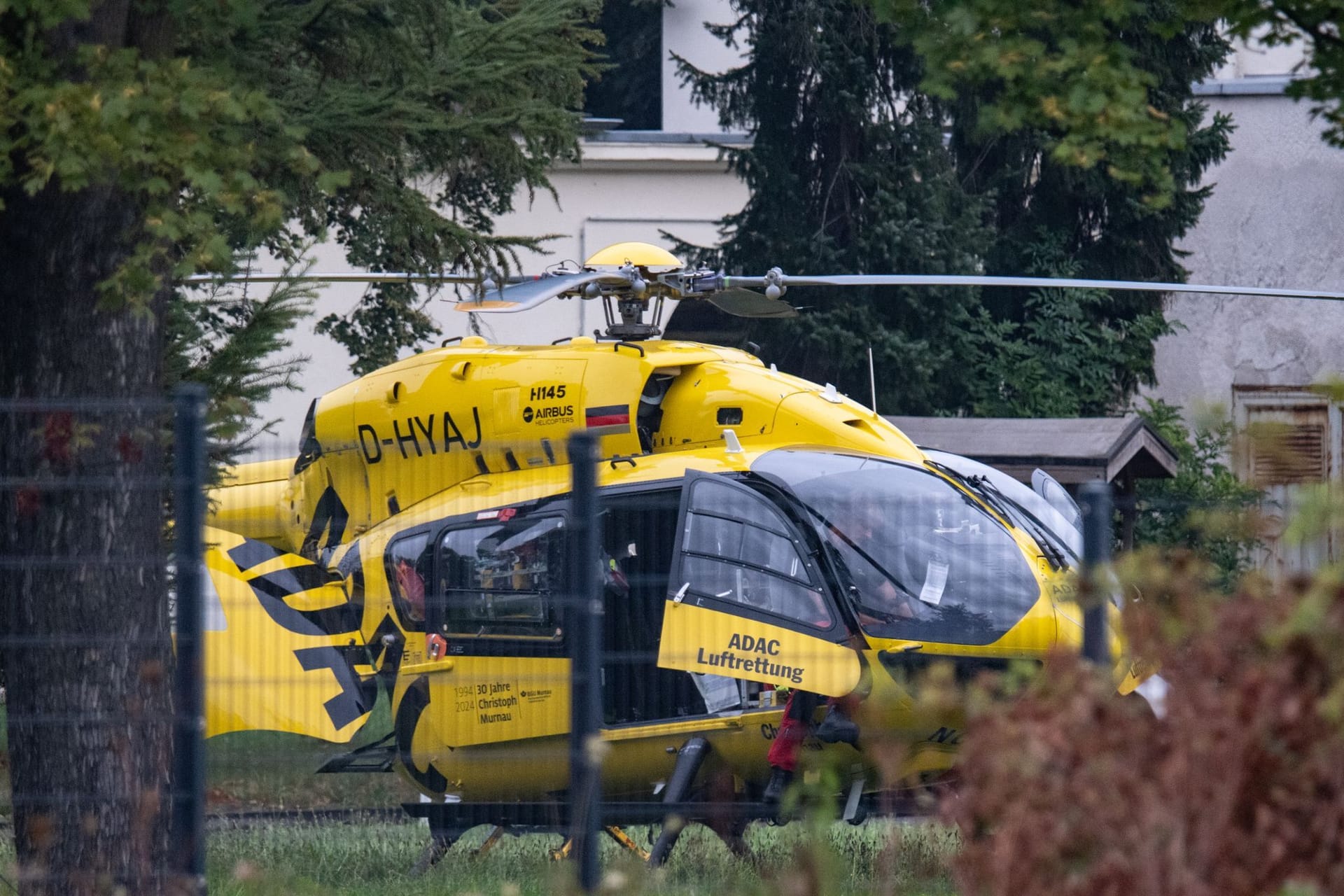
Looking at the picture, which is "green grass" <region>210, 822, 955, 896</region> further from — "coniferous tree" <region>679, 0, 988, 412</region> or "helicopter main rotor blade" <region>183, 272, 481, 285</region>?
"coniferous tree" <region>679, 0, 988, 412</region>

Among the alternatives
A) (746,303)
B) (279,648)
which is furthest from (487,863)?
(746,303)

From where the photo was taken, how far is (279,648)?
19.1ft

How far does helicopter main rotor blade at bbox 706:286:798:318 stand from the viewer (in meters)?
9.80

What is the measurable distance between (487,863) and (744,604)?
1.77 metres

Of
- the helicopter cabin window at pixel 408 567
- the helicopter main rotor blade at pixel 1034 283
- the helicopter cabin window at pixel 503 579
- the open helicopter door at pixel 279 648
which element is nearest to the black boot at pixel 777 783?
the helicopter cabin window at pixel 503 579

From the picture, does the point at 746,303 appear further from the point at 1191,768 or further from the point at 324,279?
the point at 1191,768

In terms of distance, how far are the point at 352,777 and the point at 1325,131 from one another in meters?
5.12

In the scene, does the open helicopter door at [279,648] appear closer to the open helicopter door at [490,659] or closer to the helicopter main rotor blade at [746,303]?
the open helicopter door at [490,659]

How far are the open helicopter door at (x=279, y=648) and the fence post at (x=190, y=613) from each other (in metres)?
0.15

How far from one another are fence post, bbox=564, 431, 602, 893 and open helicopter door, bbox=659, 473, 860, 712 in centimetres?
195

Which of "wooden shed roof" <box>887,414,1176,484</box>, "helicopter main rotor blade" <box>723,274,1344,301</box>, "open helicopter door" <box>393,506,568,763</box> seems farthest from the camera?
"wooden shed roof" <box>887,414,1176,484</box>

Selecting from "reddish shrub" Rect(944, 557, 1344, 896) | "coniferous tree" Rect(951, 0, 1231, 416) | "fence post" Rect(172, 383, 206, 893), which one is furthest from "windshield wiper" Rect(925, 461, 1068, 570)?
"coniferous tree" Rect(951, 0, 1231, 416)

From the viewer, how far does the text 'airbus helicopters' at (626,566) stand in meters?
6.51

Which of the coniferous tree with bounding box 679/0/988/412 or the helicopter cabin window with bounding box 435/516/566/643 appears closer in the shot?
the helicopter cabin window with bounding box 435/516/566/643
